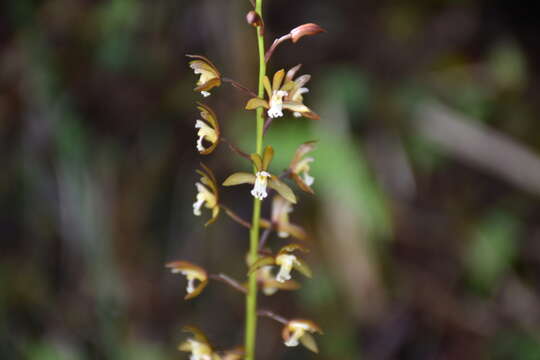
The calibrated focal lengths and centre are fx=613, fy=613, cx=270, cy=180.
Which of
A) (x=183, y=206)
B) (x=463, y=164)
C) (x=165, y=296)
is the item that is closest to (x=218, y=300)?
(x=165, y=296)

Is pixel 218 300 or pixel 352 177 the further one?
pixel 218 300

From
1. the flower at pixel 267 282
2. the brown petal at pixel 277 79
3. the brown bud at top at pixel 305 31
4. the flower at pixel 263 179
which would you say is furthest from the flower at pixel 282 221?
the brown bud at top at pixel 305 31

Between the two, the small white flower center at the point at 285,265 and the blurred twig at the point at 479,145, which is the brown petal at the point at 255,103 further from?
the blurred twig at the point at 479,145

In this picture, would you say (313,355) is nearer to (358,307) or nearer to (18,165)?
(358,307)

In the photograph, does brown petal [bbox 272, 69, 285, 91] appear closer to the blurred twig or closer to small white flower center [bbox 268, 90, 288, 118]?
small white flower center [bbox 268, 90, 288, 118]

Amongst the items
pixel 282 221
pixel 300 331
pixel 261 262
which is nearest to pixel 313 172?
pixel 282 221

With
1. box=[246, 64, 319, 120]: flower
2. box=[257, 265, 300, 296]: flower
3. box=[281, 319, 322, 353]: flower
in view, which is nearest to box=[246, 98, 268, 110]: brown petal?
box=[246, 64, 319, 120]: flower

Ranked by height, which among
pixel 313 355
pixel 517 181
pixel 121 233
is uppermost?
pixel 517 181
